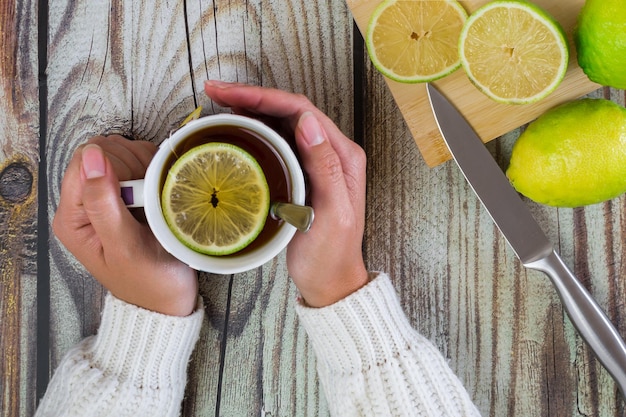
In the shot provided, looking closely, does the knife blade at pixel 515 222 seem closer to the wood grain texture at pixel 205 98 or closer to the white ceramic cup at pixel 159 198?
the wood grain texture at pixel 205 98

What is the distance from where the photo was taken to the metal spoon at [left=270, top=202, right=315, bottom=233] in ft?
1.87

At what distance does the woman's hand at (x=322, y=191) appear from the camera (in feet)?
2.19

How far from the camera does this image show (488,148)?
32.8 inches

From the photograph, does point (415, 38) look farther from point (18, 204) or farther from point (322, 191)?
point (18, 204)

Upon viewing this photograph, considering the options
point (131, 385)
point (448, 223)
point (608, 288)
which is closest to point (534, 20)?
point (448, 223)

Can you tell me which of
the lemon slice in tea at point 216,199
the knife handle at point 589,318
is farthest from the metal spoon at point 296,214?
the knife handle at point 589,318

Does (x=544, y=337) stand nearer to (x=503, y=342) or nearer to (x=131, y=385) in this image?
(x=503, y=342)

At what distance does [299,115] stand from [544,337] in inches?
18.2

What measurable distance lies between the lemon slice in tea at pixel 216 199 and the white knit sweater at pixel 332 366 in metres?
0.18

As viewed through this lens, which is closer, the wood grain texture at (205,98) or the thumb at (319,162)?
the thumb at (319,162)

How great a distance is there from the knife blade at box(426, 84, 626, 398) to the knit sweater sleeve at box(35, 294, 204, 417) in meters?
0.41

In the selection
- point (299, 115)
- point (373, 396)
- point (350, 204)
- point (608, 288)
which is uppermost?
point (299, 115)

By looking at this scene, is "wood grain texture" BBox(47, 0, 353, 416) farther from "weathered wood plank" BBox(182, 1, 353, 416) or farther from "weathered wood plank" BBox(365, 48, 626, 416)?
"weathered wood plank" BBox(365, 48, 626, 416)

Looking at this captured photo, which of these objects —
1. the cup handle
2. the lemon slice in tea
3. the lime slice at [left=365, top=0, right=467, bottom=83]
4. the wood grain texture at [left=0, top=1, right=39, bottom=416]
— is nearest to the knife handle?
the lime slice at [left=365, top=0, right=467, bottom=83]
